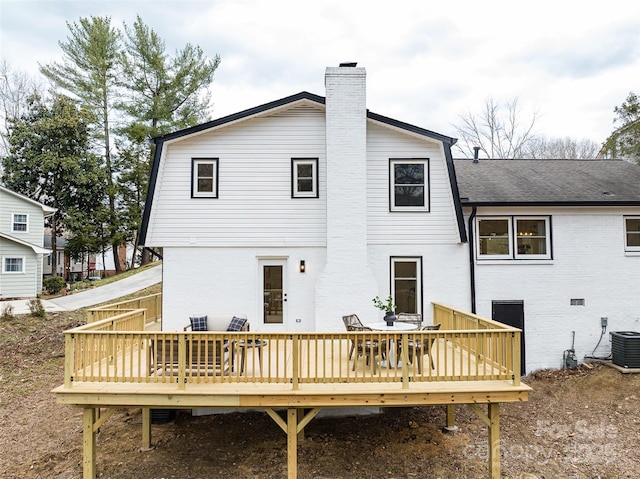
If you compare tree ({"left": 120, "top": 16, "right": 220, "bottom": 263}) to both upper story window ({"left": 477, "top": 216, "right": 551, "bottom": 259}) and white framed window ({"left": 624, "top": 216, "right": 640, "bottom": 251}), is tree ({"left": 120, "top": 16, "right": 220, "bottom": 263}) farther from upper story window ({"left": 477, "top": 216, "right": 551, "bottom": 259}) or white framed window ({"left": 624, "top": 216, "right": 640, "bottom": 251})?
white framed window ({"left": 624, "top": 216, "right": 640, "bottom": 251})

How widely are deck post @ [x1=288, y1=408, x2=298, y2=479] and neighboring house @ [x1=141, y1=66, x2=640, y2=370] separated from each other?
3.57 m

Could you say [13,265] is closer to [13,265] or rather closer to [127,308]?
[13,265]

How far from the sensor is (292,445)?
5.57 m

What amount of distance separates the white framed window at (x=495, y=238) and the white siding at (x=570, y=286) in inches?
8.6

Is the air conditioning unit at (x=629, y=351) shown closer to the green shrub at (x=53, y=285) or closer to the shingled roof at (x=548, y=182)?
the shingled roof at (x=548, y=182)

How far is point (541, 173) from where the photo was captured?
11.5 m

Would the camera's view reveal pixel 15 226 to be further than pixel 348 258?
Yes

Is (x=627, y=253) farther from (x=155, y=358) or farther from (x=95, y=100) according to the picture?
(x=95, y=100)

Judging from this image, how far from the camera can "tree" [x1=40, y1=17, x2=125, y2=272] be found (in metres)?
24.8

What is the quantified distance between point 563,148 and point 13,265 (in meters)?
37.5

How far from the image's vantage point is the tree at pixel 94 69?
24781 millimetres

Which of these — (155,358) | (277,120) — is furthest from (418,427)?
(277,120)

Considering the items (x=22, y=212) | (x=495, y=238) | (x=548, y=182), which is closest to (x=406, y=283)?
(x=495, y=238)

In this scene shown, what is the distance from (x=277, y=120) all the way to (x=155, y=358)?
20.2 ft
